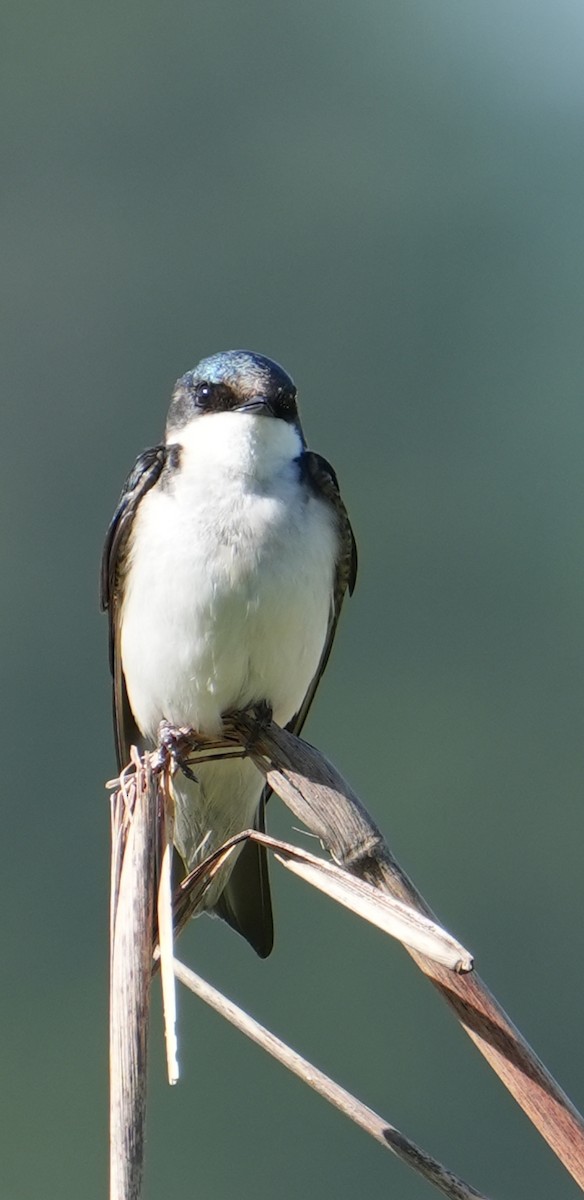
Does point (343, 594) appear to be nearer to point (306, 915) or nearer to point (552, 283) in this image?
point (306, 915)

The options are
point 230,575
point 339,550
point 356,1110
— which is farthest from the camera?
point 339,550

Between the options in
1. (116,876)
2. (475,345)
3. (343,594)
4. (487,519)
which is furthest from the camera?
(475,345)

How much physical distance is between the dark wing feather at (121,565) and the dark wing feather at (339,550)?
20 cm

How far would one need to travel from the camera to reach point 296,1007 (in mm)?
9805

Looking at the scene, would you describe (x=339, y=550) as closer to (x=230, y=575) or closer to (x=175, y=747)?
(x=230, y=575)

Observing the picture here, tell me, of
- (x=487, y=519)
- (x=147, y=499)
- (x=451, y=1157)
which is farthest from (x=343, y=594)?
(x=487, y=519)

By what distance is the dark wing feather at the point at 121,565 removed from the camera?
251 cm

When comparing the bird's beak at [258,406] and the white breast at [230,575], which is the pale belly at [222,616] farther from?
the bird's beak at [258,406]

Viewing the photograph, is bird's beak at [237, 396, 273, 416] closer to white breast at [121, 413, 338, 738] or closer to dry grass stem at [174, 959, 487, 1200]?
white breast at [121, 413, 338, 738]

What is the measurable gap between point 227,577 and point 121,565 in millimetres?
338

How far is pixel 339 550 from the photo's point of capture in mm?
2543

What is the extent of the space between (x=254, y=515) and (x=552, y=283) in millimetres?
13417

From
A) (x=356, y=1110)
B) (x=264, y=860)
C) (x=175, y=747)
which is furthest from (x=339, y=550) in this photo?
(x=356, y=1110)

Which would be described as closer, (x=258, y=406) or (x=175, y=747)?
(x=175, y=747)
